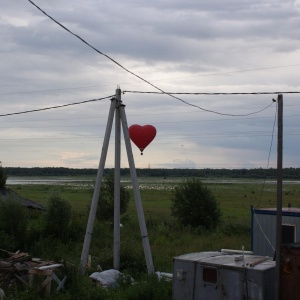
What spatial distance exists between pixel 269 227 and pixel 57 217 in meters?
11.5

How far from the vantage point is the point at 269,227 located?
17.8m

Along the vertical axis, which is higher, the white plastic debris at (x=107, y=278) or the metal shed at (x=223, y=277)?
the metal shed at (x=223, y=277)

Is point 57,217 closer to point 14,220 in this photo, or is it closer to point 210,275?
point 14,220

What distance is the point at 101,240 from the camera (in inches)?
989

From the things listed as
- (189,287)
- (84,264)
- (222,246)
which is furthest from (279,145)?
(222,246)

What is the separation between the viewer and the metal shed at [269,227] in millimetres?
16487

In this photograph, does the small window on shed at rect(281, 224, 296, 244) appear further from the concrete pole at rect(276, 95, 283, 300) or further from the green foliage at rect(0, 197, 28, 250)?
the green foliage at rect(0, 197, 28, 250)

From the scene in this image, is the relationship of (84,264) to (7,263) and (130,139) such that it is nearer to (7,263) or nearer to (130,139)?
(7,263)

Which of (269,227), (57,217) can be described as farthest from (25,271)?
(57,217)

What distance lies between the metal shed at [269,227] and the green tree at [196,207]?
15.6 m

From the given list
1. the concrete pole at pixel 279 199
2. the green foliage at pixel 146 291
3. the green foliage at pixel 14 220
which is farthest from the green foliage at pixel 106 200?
the concrete pole at pixel 279 199

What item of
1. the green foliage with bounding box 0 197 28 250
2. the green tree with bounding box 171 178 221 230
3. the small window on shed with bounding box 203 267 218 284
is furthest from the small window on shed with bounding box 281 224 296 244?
the green tree with bounding box 171 178 221 230

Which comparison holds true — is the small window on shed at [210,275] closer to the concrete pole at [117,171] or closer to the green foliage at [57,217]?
the concrete pole at [117,171]

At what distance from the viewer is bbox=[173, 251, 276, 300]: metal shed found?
1006 cm
